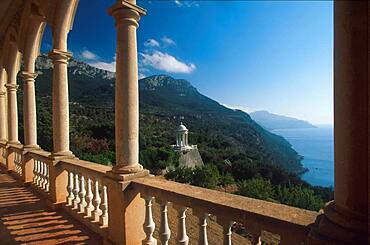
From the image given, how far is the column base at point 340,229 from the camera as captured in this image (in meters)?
1.87

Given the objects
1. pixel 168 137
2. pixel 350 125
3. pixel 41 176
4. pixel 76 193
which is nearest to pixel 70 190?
pixel 76 193

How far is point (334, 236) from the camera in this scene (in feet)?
6.27

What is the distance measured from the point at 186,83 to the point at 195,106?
22332 millimetres

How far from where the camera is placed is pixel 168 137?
6275 centimetres

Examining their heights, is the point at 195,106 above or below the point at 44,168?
above

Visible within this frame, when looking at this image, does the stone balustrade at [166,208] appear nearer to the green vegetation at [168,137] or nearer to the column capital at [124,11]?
the column capital at [124,11]

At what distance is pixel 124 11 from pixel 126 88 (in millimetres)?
1281

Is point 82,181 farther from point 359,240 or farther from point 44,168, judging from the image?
point 359,240

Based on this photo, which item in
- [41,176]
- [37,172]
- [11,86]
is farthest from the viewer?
[11,86]

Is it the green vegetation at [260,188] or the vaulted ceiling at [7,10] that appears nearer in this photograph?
the vaulted ceiling at [7,10]

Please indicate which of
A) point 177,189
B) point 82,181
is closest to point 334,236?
point 177,189

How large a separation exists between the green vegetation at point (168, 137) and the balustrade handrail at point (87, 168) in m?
9.28

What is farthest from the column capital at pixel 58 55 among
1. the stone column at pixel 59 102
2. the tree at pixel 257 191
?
the tree at pixel 257 191

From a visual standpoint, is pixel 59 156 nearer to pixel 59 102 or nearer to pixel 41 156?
pixel 59 102
